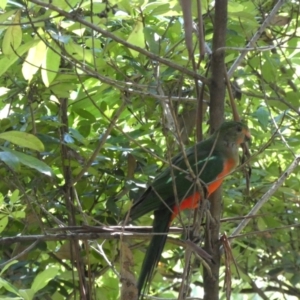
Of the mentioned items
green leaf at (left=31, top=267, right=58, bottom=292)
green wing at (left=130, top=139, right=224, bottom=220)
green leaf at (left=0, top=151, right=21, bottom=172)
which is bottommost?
green leaf at (left=31, top=267, right=58, bottom=292)

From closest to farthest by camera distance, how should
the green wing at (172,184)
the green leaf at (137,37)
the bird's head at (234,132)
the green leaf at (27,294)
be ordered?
the green leaf at (27,294) → the green leaf at (137,37) → the green wing at (172,184) → the bird's head at (234,132)

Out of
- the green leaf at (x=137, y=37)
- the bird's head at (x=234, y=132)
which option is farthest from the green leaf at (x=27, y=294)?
the bird's head at (x=234, y=132)

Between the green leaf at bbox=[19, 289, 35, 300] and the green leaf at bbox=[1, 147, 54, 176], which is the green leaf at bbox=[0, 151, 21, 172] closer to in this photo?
the green leaf at bbox=[1, 147, 54, 176]

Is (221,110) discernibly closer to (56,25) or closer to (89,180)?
(56,25)

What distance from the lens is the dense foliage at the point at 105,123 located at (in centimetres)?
197

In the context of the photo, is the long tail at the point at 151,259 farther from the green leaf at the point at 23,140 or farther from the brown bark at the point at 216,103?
the green leaf at the point at 23,140

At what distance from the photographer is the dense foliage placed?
197 cm

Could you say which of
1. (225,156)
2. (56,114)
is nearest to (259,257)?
(225,156)

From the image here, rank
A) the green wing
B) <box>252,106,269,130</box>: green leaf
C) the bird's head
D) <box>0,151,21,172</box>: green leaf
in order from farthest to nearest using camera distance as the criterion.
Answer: the bird's head < <box>252,106,269,130</box>: green leaf < the green wing < <box>0,151,21,172</box>: green leaf

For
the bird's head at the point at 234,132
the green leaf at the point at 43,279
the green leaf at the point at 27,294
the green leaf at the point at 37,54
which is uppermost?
the bird's head at the point at 234,132

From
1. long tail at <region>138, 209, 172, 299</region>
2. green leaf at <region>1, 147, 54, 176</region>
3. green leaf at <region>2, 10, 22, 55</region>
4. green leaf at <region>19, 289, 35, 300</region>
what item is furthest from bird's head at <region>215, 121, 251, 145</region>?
green leaf at <region>19, 289, 35, 300</region>

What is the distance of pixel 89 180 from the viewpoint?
2.51 metres

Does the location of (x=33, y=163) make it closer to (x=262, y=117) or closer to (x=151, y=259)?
(x=151, y=259)

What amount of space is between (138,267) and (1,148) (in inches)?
36.0
